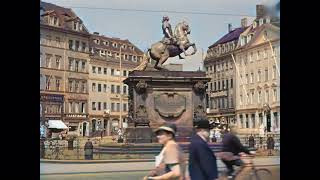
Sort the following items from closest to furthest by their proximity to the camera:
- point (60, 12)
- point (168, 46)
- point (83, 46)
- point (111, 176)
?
1. point (111, 176)
2. point (60, 12)
3. point (83, 46)
4. point (168, 46)

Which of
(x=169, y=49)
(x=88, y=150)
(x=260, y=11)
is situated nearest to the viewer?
(x=260, y=11)

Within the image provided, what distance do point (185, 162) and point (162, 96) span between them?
7.94m

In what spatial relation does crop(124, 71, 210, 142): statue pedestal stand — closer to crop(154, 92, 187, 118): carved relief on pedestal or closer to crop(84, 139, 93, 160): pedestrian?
crop(154, 92, 187, 118): carved relief on pedestal

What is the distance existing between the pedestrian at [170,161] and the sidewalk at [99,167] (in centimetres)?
107

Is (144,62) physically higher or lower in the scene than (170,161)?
higher

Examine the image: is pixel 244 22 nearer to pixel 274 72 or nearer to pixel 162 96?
pixel 274 72

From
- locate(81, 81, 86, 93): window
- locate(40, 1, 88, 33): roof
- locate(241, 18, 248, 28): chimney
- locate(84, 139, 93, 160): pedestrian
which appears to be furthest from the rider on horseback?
locate(84, 139, 93, 160): pedestrian

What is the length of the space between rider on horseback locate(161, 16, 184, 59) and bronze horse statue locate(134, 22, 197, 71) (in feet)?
0.27

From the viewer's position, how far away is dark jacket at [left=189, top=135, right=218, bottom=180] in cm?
552

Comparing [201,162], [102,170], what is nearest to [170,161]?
[201,162]

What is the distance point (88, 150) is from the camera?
9320mm
